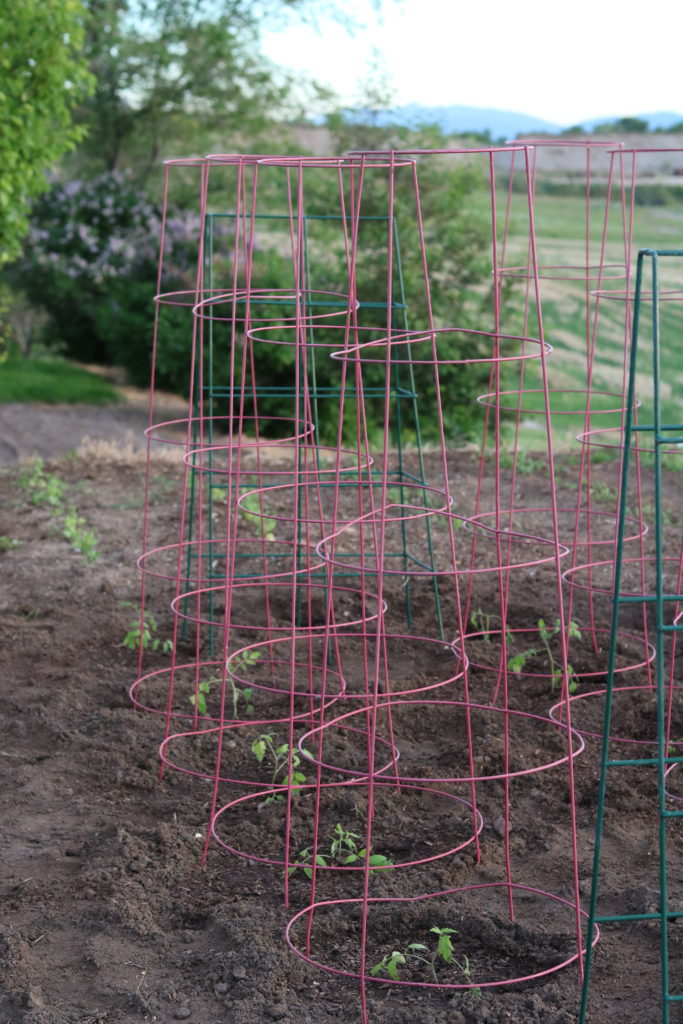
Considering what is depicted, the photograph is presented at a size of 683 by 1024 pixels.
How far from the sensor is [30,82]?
8617 millimetres

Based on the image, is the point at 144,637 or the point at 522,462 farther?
the point at 522,462

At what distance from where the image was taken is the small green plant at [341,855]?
317 centimetres

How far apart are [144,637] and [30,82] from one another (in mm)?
5906

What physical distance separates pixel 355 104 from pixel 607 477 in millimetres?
6129

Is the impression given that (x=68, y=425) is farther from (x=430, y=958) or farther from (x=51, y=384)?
(x=430, y=958)

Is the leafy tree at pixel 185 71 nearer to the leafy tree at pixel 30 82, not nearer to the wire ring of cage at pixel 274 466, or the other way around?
the leafy tree at pixel 30 82

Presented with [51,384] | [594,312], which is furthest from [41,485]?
[594,312]

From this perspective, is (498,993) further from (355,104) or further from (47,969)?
(355,104)

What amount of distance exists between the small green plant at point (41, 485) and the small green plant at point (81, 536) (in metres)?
0.49

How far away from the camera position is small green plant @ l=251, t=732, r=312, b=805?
3619 mm

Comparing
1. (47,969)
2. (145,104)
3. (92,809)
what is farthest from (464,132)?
(47,969)

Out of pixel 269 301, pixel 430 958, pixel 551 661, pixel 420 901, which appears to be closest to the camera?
pixel 430 958

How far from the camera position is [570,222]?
1438 centimetres

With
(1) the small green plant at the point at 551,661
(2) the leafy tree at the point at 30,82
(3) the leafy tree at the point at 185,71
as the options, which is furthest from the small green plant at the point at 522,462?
(3) the leafy tree at the point at 185,71
